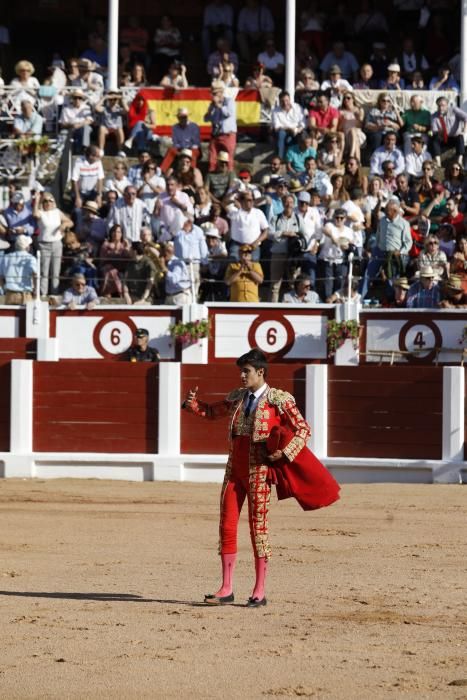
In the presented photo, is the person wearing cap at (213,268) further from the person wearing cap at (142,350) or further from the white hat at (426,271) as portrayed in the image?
the white hat at (426,271)

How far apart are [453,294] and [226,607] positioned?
7.18m

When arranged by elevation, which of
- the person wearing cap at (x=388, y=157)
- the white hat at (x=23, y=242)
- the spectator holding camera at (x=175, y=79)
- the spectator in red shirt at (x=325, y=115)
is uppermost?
the spectator holding camera at (x=175, y=79)

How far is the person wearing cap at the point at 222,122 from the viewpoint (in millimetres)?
16328

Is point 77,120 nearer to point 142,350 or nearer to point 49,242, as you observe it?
point 49,242

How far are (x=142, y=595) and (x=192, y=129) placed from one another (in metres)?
9.56

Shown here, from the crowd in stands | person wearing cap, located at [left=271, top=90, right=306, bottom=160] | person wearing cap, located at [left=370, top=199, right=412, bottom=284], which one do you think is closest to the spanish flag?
the crowd in stands

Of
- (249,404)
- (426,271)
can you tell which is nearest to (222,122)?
(426,271)

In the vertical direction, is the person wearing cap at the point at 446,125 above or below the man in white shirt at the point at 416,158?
above

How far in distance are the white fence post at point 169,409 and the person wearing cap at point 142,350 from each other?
0.51 meters

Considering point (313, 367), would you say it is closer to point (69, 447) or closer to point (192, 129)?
point (69, 447)

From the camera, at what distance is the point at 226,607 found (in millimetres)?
7203

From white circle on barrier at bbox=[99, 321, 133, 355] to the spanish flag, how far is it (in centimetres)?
341

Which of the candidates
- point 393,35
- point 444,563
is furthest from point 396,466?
point 393,35

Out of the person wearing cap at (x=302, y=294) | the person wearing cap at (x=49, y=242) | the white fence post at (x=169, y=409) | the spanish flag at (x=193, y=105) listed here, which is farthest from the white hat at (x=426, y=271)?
the spanish flag at (x=193, y=105)
